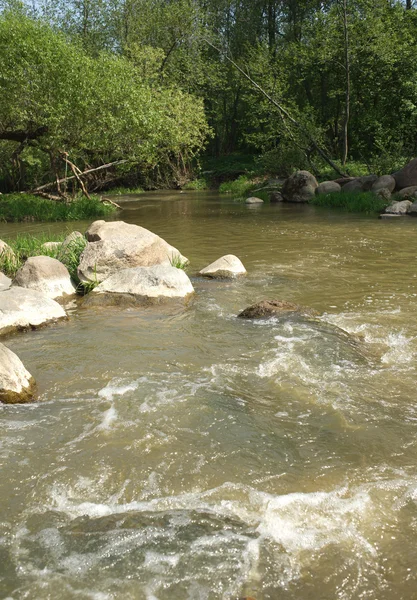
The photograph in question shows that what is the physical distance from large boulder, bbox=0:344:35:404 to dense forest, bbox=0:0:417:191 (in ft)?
51.0

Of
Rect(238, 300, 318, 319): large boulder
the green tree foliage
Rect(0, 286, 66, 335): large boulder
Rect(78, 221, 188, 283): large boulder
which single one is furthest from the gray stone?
Rect(0, 286, 66, 335): large boulder

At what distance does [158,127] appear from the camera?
2183 centimetres

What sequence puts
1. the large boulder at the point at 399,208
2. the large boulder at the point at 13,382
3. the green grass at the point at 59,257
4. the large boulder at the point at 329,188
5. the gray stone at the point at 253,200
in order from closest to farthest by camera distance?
the large boulder at the point at 13,382 < the green grass at the point at 59,257 < the large boulder at the point at 399,208 < the large boulder at the point at 329,188 < the gray stone at the point at 253,200

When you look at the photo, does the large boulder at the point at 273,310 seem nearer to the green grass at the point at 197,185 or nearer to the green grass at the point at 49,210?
the green grass at the point at 49,210

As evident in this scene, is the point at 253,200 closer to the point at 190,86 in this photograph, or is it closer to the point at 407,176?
the point at 407,176

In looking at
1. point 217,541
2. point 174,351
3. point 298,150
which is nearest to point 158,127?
point 298,150

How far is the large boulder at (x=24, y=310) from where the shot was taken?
23.7ft

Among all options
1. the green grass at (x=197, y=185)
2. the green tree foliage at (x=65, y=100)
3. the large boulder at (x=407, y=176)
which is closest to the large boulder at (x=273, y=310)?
the green tree foliage at (x=65, y=100)

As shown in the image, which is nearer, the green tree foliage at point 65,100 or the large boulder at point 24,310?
the large boulder at point 24,310

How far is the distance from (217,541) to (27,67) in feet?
62.9

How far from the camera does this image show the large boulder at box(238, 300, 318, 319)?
752 centimetres

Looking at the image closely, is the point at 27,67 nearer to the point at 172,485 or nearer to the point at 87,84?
the point at 87,84

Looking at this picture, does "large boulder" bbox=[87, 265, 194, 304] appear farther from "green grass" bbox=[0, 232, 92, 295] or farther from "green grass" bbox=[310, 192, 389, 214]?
"green grass" bbox=[310, 192, 389, 214]

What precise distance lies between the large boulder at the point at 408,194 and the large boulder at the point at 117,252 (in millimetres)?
13034
